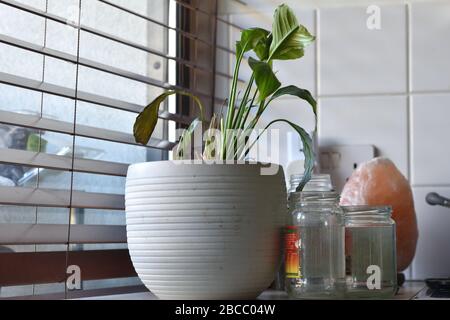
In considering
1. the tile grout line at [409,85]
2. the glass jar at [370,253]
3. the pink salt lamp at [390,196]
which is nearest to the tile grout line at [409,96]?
the tile grout line at [409,85]

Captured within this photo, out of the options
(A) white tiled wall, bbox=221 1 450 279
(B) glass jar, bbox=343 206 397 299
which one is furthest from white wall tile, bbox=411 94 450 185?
(B) glass jar, bbox=343 206 397 299

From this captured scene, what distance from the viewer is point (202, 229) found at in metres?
0.84

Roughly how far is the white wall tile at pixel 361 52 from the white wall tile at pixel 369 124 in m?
0.02

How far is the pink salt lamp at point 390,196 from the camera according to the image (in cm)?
109

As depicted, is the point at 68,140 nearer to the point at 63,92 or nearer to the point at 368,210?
the point at 63,92

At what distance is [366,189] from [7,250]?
0.52m

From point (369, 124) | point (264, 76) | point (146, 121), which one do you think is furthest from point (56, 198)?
point (369, 124)

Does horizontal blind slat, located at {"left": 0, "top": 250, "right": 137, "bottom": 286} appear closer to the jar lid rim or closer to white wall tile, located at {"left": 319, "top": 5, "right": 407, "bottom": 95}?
the jar lid rim

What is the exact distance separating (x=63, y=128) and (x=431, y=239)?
26.0 inches

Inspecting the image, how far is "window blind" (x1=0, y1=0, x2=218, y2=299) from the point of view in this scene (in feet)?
2.85

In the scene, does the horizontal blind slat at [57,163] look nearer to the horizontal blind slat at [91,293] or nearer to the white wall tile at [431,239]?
the horizontal blind slat at [91,293]
